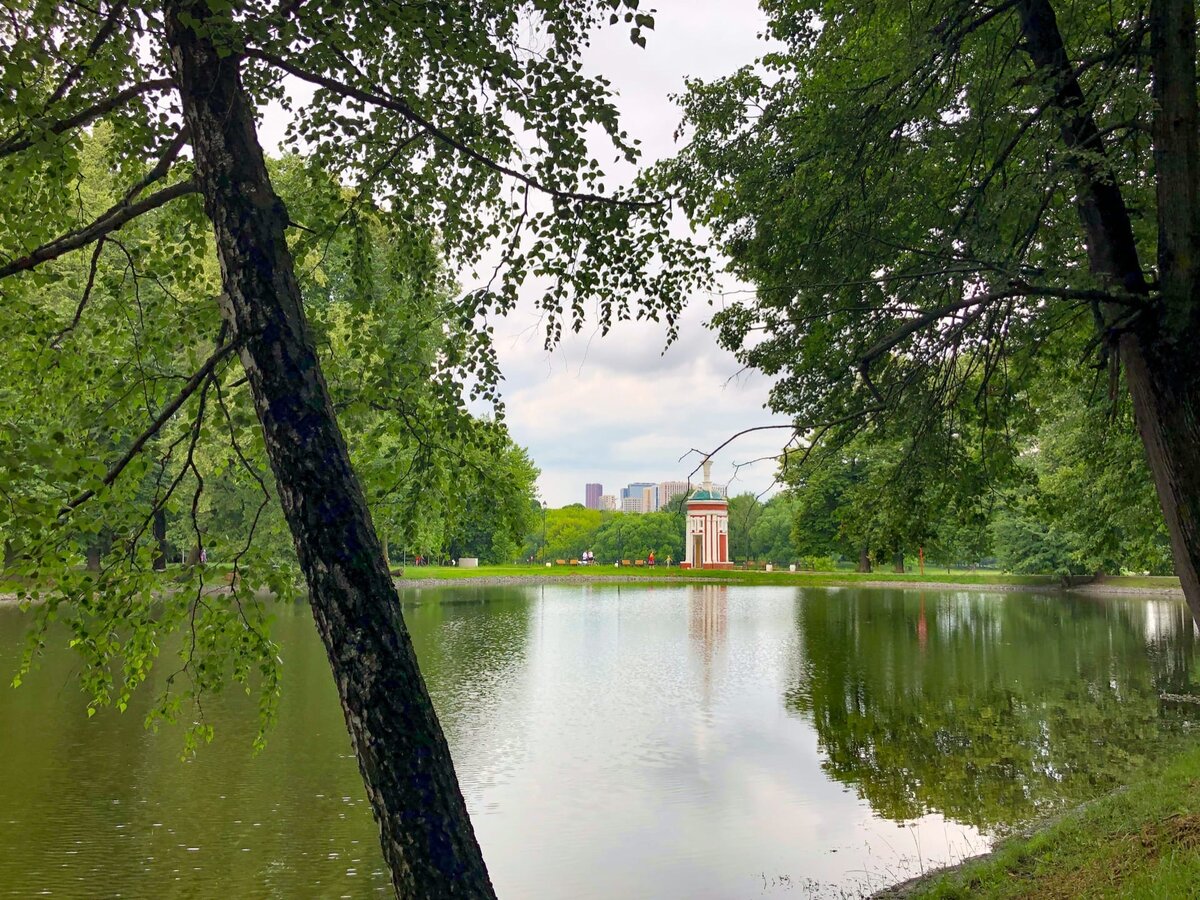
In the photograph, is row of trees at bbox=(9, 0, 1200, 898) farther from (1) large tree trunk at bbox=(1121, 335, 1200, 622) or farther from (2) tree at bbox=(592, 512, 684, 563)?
(2) tree at bbox=(592, 512, 684, 563)

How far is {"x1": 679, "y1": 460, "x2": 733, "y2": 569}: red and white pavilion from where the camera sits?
73.8 meters

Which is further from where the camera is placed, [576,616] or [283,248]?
[576,616]

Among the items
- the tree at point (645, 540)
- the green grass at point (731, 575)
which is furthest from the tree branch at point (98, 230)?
the tree at point (645, 540)

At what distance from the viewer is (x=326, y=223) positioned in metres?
4.80

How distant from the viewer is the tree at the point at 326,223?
9.66 ft

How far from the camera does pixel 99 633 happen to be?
3.92 m

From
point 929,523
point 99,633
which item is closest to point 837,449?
point 929,523

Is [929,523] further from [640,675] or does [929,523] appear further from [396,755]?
[640,675]

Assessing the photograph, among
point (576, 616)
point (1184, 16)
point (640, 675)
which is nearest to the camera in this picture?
point (1184, 16)

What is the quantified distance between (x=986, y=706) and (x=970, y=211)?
10427mm

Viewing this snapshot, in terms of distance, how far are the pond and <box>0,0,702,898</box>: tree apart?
431cm

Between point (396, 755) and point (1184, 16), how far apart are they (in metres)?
5.33

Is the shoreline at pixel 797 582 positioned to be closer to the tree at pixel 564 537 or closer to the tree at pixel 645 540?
the tree at pixel 645 540

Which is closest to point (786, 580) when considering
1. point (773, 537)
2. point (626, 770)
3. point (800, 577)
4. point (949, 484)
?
point (800, 577)
